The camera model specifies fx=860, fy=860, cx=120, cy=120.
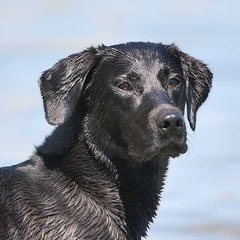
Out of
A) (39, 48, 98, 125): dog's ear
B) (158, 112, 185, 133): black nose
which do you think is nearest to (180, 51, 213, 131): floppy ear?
(158, 112, 185, 133): black nose

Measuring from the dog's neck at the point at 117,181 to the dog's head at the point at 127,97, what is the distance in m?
0.15

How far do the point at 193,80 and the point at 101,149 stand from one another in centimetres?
135

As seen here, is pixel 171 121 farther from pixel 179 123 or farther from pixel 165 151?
pixel 165 151

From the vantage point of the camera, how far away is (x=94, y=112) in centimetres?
853

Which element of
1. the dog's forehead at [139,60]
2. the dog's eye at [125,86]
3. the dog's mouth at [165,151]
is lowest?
the dog's mouth at [165,151]

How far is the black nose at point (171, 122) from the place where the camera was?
315 inches

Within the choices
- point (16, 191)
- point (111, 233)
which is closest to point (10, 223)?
point (16, 191)

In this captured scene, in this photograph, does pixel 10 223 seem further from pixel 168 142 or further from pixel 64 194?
pixel 168 142

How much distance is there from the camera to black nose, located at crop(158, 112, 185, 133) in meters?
8.01

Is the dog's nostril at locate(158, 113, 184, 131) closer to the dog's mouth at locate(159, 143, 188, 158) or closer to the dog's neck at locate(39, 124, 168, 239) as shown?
the dog's mouth at locate(159, 143, 188, 158)

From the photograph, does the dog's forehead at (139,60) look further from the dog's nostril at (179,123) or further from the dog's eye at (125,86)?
the dog's nostril at (179,123)

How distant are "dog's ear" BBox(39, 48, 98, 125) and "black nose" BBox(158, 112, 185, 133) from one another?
3.19ft

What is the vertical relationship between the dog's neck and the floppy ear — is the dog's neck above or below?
below

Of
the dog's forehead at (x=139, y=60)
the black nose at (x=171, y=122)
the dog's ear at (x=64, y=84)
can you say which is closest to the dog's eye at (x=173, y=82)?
the dog's forehead at (x=139, y=60)
